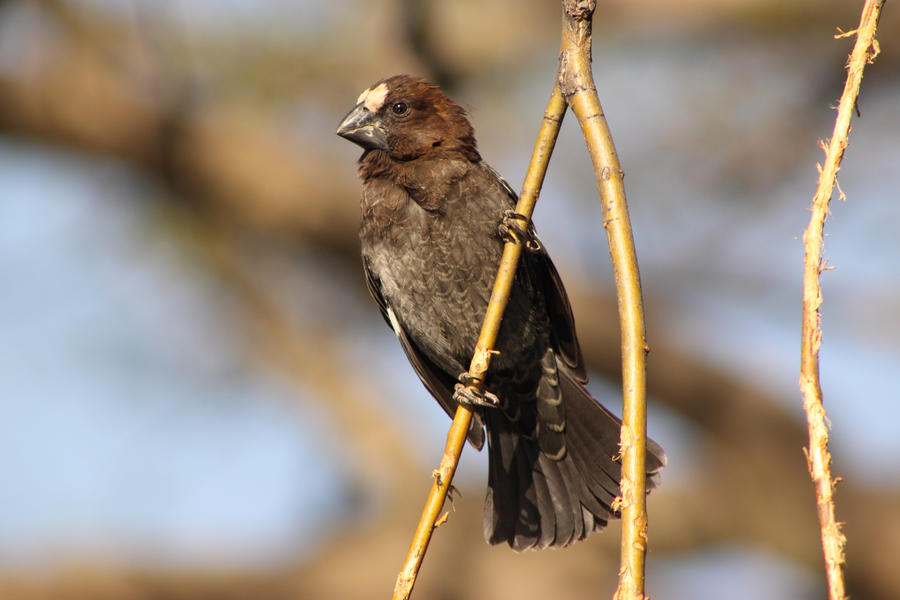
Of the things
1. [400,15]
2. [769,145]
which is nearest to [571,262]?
[769,145]

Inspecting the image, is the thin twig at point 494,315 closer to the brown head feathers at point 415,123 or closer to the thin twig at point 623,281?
the thin twig at point 623,281

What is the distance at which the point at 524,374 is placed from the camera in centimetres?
388

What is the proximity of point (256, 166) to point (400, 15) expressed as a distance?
5.77 ft

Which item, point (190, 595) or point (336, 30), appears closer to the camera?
point (190, 595)

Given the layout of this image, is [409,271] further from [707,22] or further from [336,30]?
[336,30]

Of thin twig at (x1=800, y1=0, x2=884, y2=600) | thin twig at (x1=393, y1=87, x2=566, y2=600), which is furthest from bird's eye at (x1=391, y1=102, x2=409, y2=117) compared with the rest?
thin twig at (x1=800, y1=0, x2=884, y2=600)

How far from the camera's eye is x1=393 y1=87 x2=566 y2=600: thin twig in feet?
6.32

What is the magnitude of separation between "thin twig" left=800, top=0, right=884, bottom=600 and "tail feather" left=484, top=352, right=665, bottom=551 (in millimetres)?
2423

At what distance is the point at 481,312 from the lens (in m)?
3.60

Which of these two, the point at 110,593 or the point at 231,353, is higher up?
the point at 231,353

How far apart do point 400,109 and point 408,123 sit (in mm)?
76

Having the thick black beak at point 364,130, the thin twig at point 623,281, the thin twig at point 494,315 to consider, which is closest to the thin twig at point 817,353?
the thin twig at point 623,281

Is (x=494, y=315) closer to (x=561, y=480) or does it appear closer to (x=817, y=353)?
(x=817, y=353)

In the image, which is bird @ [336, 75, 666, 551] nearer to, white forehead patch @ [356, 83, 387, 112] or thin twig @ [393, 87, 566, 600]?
white forehead patch @ [356, 83, 387, 112]
